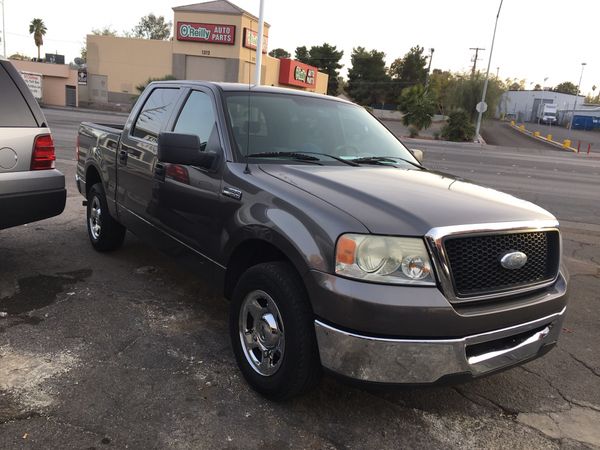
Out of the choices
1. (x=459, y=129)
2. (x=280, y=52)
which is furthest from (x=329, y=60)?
(x=459, y=129)

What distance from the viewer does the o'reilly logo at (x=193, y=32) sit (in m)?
44.7

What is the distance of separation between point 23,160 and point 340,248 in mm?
3232

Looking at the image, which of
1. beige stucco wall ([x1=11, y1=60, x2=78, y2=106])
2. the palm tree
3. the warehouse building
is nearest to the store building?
beige stucco wall ([x1=11, y1=60, x2=78, y2=106])

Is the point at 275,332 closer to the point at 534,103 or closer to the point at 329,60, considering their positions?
the point at 329,60

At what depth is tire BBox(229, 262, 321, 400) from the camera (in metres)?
2.72

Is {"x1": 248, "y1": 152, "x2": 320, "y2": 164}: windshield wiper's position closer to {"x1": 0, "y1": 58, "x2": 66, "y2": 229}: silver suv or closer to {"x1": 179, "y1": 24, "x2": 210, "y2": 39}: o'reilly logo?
{"x1": 0, "y1": 58, "x2": 66, "y2": 229}: silver suv

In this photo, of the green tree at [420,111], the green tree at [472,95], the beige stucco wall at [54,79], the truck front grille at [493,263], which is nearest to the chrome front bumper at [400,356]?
the truck front grille at [493,263]

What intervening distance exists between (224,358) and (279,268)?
39.7 inches

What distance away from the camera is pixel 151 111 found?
4.83 m

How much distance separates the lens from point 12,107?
14.6 ft

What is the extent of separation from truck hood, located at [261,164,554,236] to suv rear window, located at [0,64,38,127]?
244 cm

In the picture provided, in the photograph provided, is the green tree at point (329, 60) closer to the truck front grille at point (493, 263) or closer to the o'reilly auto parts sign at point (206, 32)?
the o'reilly auto parts sign at point (206, 32)

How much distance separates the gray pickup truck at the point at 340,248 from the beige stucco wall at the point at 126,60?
46.7 meters

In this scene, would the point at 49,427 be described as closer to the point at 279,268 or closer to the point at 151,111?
the point at 279,268
